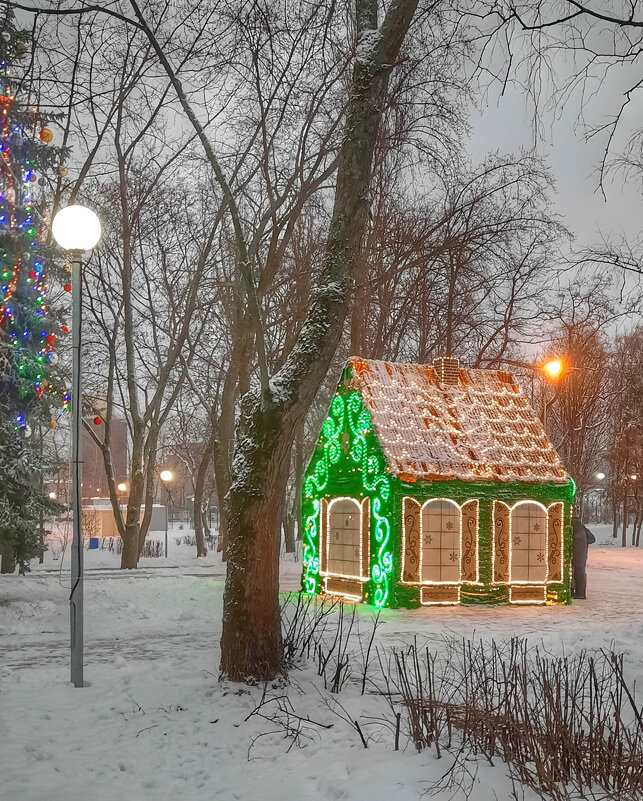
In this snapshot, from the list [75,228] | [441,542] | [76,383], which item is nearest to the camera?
[75,228]

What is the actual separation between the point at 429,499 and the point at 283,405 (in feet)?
26.7

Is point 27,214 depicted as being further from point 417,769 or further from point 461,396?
point 417,769

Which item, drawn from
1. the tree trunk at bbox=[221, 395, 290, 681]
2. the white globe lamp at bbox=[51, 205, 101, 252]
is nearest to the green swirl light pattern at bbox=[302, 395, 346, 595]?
the tree trunk at bbox=[221, 395, 290, 681]

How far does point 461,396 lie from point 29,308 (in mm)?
9602

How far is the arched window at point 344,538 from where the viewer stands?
54.1 ft

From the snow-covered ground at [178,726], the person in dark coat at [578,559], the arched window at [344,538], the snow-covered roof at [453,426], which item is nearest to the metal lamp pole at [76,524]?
the snow-covered ground at [178,726]

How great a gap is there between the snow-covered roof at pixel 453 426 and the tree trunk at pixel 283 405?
23.5 ft

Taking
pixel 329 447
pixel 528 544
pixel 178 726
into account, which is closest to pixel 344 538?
pixel 329 447

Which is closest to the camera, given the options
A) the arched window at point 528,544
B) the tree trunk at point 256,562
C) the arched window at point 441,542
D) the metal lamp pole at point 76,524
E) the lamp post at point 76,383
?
the tree trunk at point 256,562

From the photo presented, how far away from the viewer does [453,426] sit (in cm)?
1731

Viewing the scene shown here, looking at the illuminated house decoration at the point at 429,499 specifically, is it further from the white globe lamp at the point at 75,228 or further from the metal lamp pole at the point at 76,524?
the white globe lamp at the point at 75,228

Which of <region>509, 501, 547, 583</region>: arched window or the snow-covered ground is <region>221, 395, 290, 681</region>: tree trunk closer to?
the snow-covered ground

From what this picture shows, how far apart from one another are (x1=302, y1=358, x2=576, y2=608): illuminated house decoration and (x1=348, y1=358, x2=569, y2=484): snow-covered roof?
0.10ft

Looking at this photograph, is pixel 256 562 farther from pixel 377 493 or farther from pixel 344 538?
pixel 344 538
